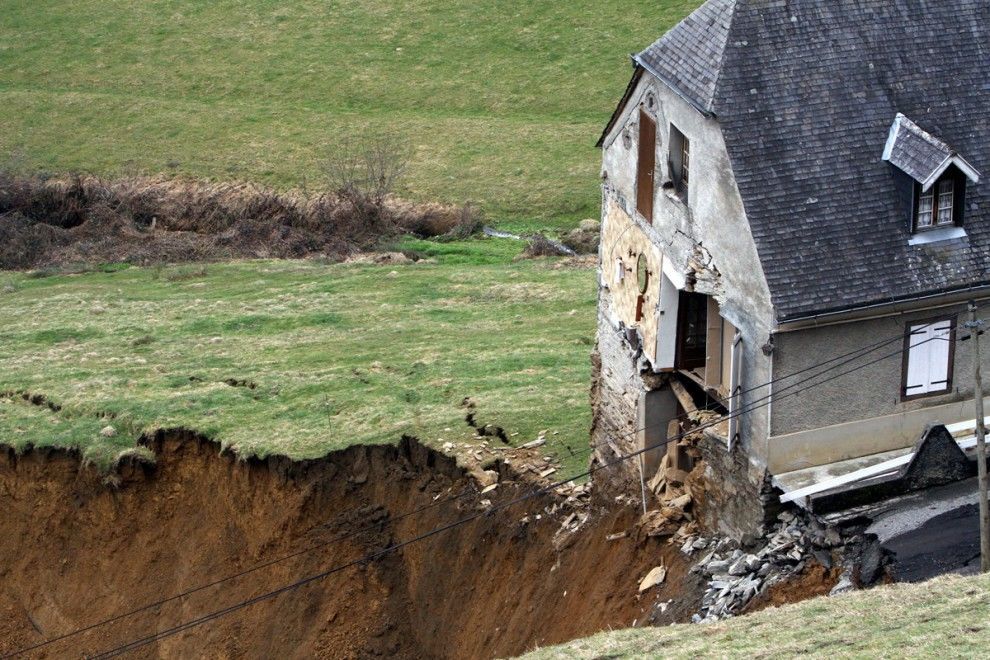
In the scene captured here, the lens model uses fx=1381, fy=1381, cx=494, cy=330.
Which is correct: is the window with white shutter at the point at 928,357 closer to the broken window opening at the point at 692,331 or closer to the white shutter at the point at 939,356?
the white shutter at the point at 939,356

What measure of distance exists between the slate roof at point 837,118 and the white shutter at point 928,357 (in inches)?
A: 35.4

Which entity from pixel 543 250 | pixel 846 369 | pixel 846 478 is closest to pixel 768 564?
pixel 846 478

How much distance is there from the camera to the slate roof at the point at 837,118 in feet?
63.7

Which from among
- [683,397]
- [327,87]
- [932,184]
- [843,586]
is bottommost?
[843,586]

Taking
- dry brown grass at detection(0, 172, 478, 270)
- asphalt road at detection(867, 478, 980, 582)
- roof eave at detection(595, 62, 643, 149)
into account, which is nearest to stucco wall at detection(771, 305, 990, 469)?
asphalt road at detection(867, 478, 980, 582)

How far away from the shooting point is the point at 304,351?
122 ft

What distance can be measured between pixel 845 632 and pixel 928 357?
5.76m

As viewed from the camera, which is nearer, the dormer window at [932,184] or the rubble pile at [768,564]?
the rubble pile at [768,564]

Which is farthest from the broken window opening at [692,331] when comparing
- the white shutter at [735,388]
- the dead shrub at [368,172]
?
the dead shrub at [368,172]

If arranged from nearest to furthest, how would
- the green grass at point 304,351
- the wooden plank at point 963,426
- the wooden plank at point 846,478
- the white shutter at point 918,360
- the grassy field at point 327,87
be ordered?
1. the wooden plank at point 846,478
2. the white shutter at point 918,360
3. the wooden plank at point 963,426
4. the green grass at point 304,351
5. the grassy field at point 327,87

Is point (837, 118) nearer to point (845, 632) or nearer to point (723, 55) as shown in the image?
point (723, 55)

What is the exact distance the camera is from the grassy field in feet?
191

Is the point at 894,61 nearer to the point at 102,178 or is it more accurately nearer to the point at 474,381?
the point at 474,381

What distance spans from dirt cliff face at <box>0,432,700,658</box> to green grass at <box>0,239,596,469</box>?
0.79 meters
